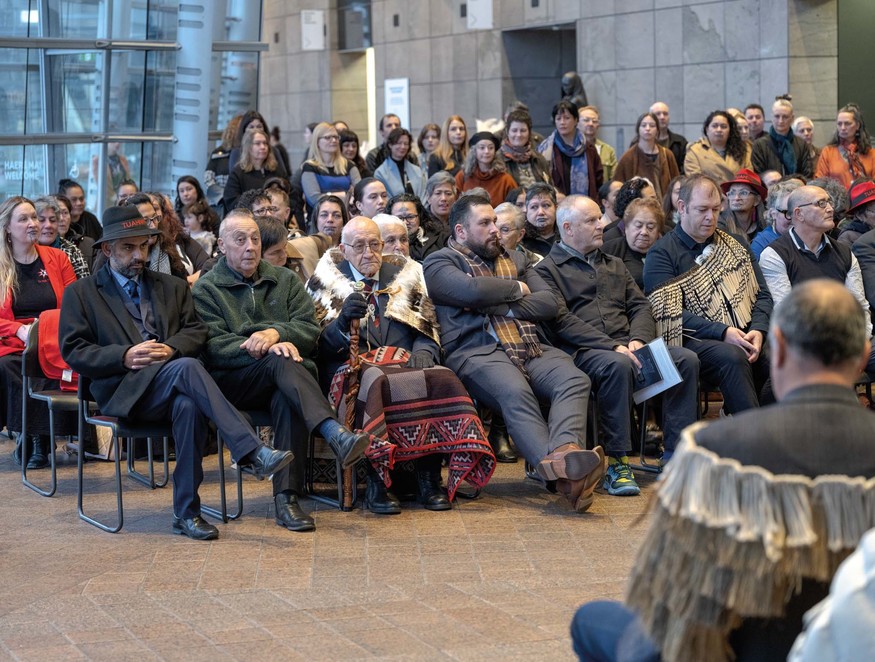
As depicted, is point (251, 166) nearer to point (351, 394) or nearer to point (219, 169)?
point (219, 169)

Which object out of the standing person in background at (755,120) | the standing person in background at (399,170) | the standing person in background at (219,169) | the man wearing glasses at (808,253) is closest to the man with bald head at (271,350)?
the man wearing glasses at (808,253)

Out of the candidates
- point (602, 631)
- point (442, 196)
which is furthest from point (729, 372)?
point (602, 631)

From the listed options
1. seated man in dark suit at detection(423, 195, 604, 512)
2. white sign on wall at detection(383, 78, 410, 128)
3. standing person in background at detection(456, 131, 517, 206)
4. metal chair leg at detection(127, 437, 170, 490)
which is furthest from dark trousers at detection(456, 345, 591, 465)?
white sign on wall at detection(383, 78, 410, 128)

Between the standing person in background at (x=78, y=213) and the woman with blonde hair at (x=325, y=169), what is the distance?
73.3 inches

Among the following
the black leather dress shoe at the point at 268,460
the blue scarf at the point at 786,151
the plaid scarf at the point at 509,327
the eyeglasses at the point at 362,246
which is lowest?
the black leather dress shoe at the point at 268,460

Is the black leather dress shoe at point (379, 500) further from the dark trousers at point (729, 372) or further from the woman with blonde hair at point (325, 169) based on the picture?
the woman with blonde hair at point (325, 169)

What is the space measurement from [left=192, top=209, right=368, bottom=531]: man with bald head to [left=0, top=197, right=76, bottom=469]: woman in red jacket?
155cm

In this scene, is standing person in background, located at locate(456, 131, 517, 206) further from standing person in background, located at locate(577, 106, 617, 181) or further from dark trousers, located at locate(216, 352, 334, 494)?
dark trousers, located at locate(216, 352, 334, 494)

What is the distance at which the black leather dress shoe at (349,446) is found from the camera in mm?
5996

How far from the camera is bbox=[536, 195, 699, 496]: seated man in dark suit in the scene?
688cm

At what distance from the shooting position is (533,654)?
14.3 ft

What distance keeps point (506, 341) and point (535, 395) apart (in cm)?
34

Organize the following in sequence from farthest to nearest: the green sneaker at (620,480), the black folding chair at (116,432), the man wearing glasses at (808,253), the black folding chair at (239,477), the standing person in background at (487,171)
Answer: the standing person in background at (487,171) → the man wearing glasses at (808,253) → the green sneaker at (620,480) → the black folding chair at (239,477) → the black folding chair at (116,432)

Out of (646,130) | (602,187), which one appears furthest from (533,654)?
(646,130)
